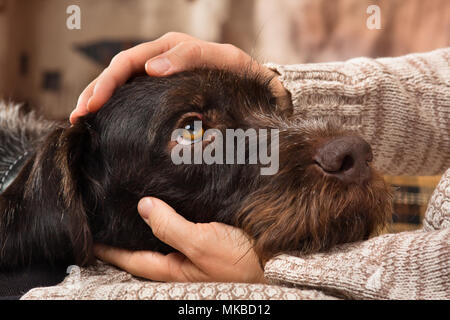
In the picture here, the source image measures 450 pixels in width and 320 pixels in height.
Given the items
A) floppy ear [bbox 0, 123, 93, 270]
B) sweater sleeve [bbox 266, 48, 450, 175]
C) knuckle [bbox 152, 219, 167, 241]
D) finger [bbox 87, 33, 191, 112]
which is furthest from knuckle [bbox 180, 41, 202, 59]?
knuckle [bbox 152, 219, 167, 241]

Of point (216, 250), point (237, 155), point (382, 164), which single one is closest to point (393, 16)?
point (382, 164)

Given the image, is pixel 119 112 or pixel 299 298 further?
pixel 119 112

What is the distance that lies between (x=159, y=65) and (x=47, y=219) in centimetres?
63

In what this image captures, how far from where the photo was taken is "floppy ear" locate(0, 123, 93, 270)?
1535mm

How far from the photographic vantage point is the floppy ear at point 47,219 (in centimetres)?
154

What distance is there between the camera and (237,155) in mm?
1583

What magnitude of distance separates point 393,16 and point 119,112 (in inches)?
127

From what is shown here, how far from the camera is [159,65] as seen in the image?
1.71 meters

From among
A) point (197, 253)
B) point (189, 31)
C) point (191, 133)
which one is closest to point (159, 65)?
point (191, 133)

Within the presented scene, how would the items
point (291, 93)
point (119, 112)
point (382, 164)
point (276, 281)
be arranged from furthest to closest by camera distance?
point (382, 164)
point (291, 93)
point (119, 112)
point (276, 281)

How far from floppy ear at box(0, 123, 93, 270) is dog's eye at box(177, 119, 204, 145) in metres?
0.39

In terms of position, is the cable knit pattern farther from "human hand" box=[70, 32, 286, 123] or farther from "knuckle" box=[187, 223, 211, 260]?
"human hand" box=[70, 32, 286, 123]

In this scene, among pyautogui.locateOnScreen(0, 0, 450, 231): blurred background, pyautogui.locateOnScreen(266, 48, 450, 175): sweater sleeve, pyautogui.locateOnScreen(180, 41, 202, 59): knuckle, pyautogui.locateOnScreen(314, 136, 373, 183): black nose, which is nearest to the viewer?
pyautogui.locateOnScreen(314, 136, 373, 183): black nose
